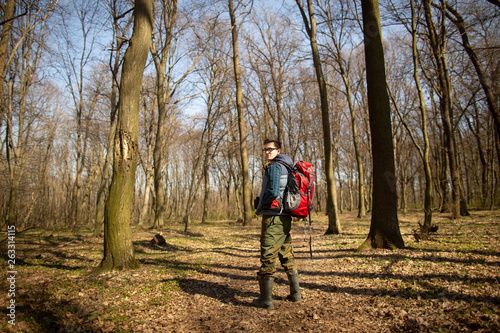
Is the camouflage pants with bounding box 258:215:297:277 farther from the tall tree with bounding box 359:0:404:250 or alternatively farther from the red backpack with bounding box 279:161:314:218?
the tall tree with bounding box 359:0:404:250

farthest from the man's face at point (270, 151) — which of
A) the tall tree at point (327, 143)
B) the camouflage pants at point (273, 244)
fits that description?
the tall tree at point (327, 143)

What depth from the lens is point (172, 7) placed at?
46.4 feet

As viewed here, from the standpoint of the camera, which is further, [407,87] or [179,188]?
[179,188]

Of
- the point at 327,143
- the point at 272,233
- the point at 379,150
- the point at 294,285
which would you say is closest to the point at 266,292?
the point at 294,285

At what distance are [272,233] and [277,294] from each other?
122 cm

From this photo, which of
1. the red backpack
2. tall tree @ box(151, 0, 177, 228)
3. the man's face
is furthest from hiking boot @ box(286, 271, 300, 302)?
tall tree @ box(151, 0, 177, 228)

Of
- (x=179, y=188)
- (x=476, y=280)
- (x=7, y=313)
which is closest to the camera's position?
(x=7, y=313)

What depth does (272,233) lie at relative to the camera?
3617 millimetres

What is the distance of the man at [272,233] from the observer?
3598 millimetres

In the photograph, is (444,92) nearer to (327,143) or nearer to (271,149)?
(327,143)

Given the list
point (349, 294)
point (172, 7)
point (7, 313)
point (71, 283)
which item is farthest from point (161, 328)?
point (172, 7)

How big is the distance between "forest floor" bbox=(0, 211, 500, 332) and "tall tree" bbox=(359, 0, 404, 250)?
1.36 ft

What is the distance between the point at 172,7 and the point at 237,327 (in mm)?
15471

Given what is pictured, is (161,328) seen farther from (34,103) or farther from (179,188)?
(179,188)
